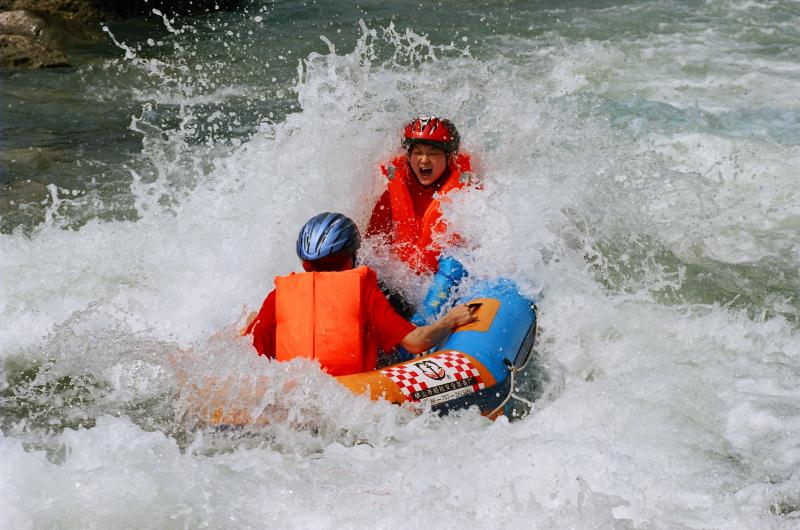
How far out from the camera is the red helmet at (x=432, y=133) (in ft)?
19.2

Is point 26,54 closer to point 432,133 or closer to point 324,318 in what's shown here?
point 432,133

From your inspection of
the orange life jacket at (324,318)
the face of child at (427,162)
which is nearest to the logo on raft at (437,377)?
the orange life jacket at (324,318)

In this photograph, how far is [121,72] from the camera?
1177 cm

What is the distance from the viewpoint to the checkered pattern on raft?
4465 mm

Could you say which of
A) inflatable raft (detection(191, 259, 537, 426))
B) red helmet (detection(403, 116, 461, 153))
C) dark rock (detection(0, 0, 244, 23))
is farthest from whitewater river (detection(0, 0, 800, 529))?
dark rock (detection(0, 0, 244, 23))

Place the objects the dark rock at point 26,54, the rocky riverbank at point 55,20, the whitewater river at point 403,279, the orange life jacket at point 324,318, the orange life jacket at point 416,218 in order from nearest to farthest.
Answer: the whitewater river at point 403,279
the orange life jacket at point 324,318
the orange life jacket at point 416,218
the dark rock at point 26,54
the rocky riverbank at point 55,20

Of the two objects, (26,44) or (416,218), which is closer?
(416,218)

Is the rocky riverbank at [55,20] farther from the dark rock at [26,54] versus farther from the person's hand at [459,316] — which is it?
the person's hand at [459,316]

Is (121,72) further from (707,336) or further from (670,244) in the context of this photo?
(707,336)

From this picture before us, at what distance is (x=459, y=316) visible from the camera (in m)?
5.11

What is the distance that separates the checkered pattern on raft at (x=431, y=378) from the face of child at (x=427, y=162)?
1.62 metres

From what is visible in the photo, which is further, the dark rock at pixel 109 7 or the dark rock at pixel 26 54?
the dark rock at pixel 109 7

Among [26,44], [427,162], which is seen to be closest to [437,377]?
[427,162]

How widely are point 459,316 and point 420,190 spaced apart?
4.31 feet
